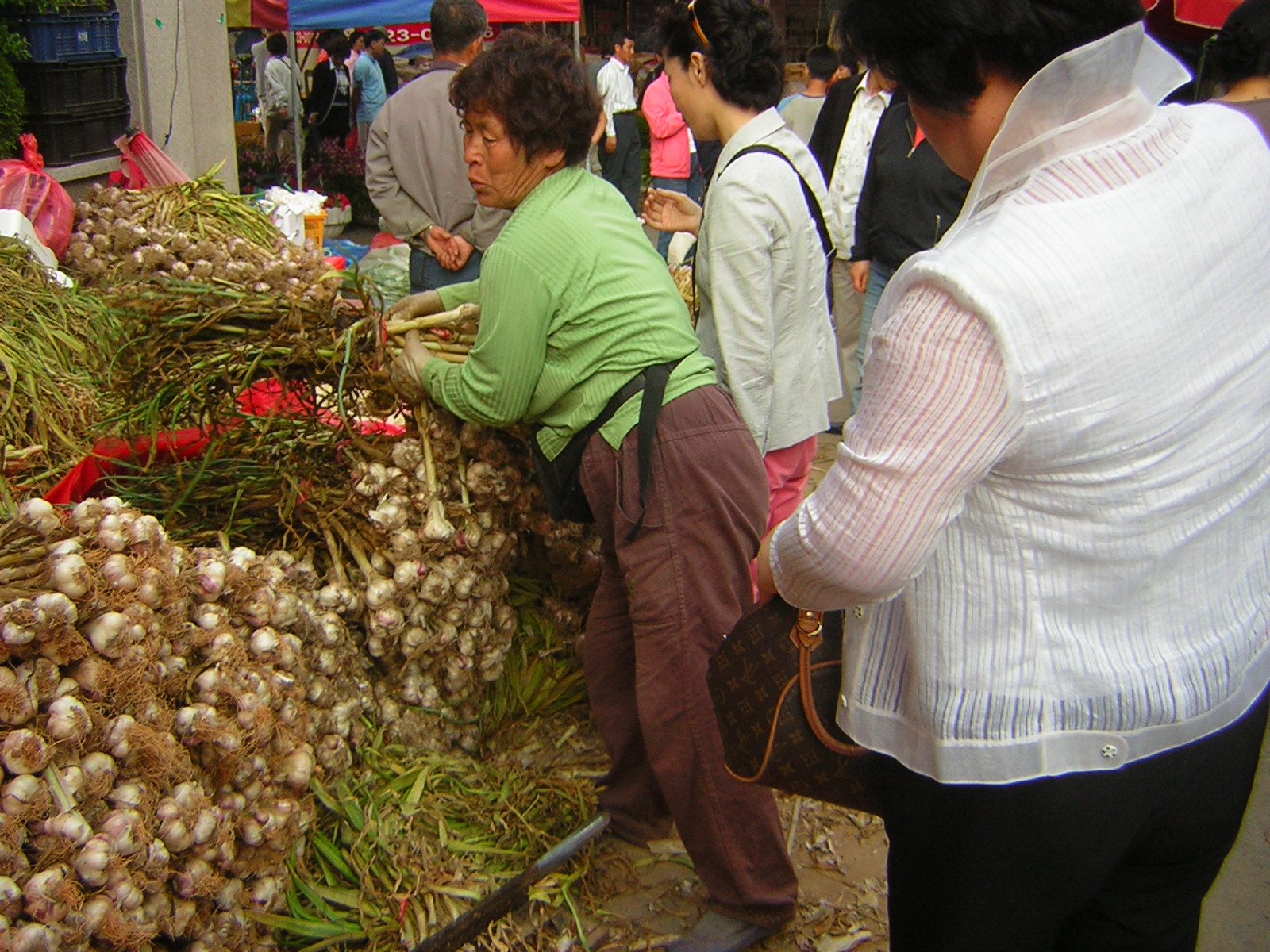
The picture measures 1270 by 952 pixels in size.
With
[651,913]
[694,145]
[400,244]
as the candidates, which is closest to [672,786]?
[651,913]

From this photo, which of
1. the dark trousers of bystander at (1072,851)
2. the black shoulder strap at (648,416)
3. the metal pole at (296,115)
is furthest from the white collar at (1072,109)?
the metal pole at (296,115)

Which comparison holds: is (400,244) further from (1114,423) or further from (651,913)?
(1114,423)

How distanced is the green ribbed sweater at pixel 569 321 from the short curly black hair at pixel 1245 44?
96.3 inches

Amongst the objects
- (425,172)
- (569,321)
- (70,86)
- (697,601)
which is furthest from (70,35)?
(697,601)

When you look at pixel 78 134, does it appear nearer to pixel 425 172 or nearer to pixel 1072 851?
pixel 425 172

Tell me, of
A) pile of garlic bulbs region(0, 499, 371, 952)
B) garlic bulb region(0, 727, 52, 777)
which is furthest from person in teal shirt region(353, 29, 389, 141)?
garlic bulb region(0, 727, 52, 777)

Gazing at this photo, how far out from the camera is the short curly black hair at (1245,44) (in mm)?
3479

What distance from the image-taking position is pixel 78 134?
5.28 metres

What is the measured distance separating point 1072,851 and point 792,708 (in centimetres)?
39

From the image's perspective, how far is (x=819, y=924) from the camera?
8.07ft

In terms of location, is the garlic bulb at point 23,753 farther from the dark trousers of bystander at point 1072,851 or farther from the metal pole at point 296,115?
the metal pole at point 296,115

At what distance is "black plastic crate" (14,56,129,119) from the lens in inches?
196

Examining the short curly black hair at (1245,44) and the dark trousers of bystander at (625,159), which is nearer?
the short curly black hair at (1245,44)

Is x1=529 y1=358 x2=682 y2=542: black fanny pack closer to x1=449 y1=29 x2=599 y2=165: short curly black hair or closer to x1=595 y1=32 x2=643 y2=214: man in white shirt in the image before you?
x1=449 y1=29 x2=599 y2=165: short curly black hair
